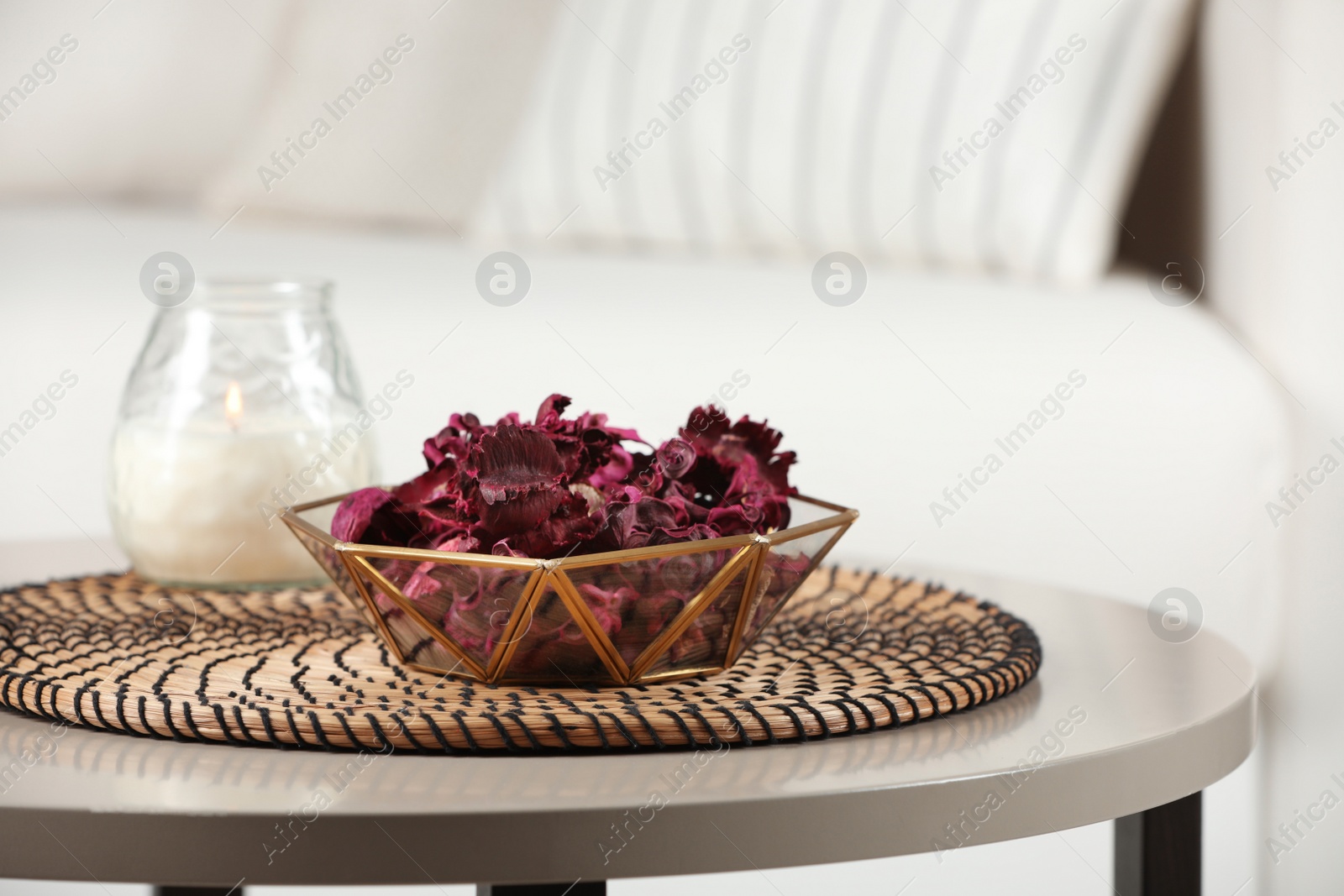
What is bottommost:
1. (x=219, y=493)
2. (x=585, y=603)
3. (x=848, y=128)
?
(x=219, y=493)

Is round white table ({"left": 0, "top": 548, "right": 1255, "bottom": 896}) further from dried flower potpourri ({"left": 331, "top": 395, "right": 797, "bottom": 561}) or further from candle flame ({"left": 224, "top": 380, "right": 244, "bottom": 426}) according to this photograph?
candle flame ({"left": 224, "top": 380, "right": 244, "bottom": 426})

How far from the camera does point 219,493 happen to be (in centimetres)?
74

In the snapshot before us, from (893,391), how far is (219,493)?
770 mm

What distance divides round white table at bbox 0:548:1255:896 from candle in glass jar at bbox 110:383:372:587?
0.73ft

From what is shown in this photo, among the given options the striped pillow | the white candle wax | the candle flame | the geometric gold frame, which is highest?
the striped pillow

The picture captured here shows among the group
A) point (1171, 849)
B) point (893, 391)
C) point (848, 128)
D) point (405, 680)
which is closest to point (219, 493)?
point (405, 680)

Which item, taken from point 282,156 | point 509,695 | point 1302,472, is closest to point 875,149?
point 1302,472

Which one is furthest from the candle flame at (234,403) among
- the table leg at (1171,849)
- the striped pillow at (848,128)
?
the striped pillow at (848,128)

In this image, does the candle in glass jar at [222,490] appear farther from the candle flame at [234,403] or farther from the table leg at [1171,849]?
the table leg at [1171,849]

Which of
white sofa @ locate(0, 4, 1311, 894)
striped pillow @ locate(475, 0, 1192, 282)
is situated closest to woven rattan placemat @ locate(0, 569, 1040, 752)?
white sofa @ locate(0, 4, 1311, 894)

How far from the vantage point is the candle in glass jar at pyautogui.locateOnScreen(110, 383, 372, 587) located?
74cm

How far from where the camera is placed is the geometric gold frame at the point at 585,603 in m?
0.49

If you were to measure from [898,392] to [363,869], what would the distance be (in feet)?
3.31

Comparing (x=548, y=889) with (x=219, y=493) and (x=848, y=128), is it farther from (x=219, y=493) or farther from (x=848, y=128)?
A: (x=848, y=128)
